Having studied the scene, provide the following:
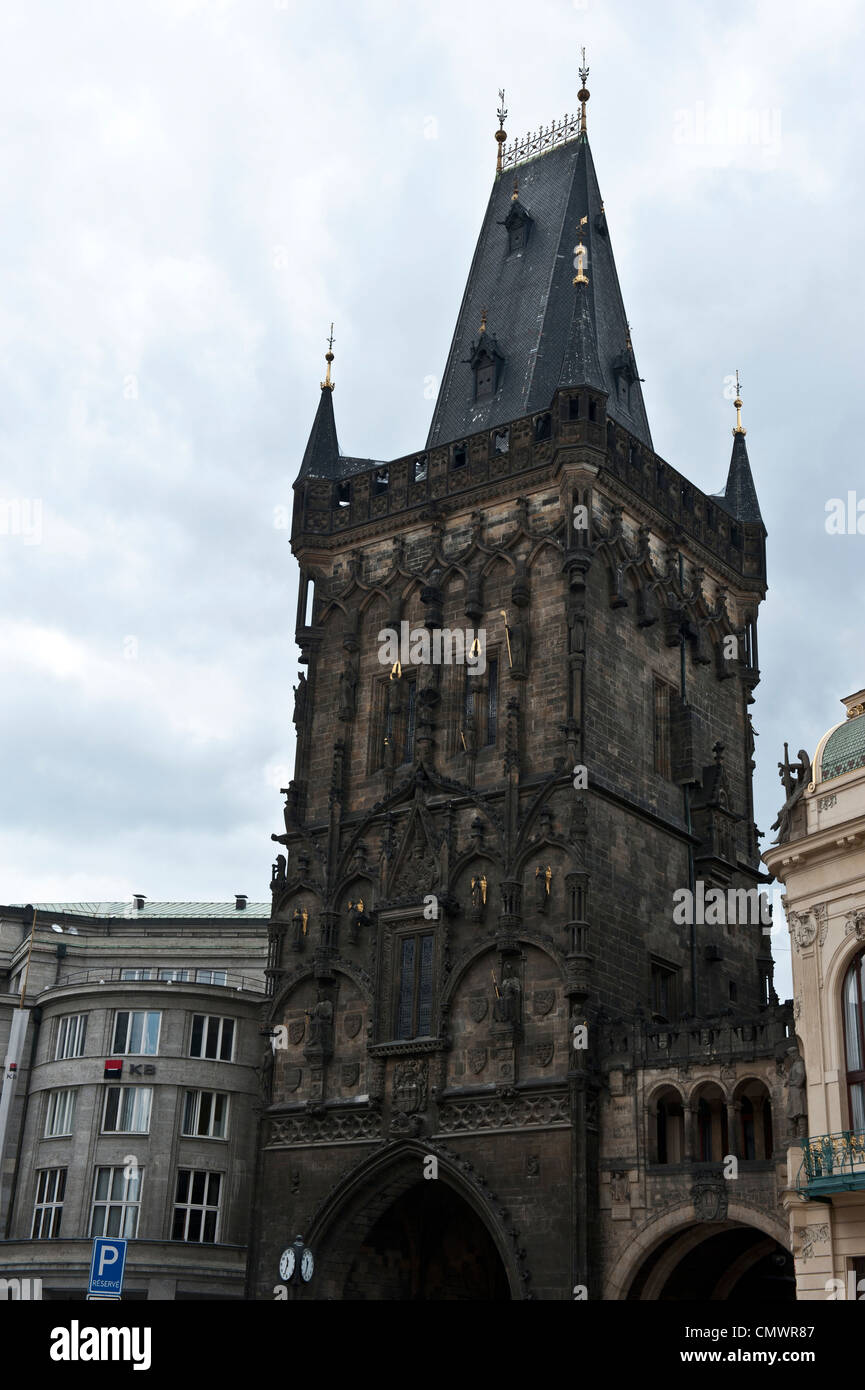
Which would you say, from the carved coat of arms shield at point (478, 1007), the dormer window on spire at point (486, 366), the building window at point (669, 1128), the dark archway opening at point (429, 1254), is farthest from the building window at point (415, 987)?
the dormer window on spire at point (486, 366)

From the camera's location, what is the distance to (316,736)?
155 feet

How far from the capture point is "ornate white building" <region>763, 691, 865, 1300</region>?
3008 cm

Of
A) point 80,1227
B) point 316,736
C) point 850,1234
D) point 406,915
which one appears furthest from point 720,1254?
point 80,1227

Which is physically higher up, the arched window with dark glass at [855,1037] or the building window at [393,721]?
the building window at [393,721]

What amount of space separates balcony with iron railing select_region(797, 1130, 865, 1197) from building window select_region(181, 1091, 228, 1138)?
25.5 meters

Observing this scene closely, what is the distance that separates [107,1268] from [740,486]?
38.6 m

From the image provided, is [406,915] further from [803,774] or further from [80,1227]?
[80,1227]

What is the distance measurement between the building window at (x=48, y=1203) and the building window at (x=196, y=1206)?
12.6 ft

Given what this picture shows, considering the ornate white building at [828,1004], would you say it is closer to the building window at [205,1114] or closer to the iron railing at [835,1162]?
the iron railing at [835,1162]

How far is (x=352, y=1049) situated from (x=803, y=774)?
15.4 meters

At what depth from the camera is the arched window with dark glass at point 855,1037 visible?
30922mm

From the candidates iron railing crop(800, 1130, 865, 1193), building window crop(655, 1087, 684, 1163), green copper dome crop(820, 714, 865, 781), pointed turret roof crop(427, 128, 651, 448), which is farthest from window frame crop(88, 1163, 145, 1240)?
green copper dome crop(820, 714, 865, 781)

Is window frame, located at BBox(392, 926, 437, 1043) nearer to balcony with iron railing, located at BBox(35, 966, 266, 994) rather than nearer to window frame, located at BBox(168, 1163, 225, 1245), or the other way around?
window frame, located at BBox(168, 1163, 225, 1245)
